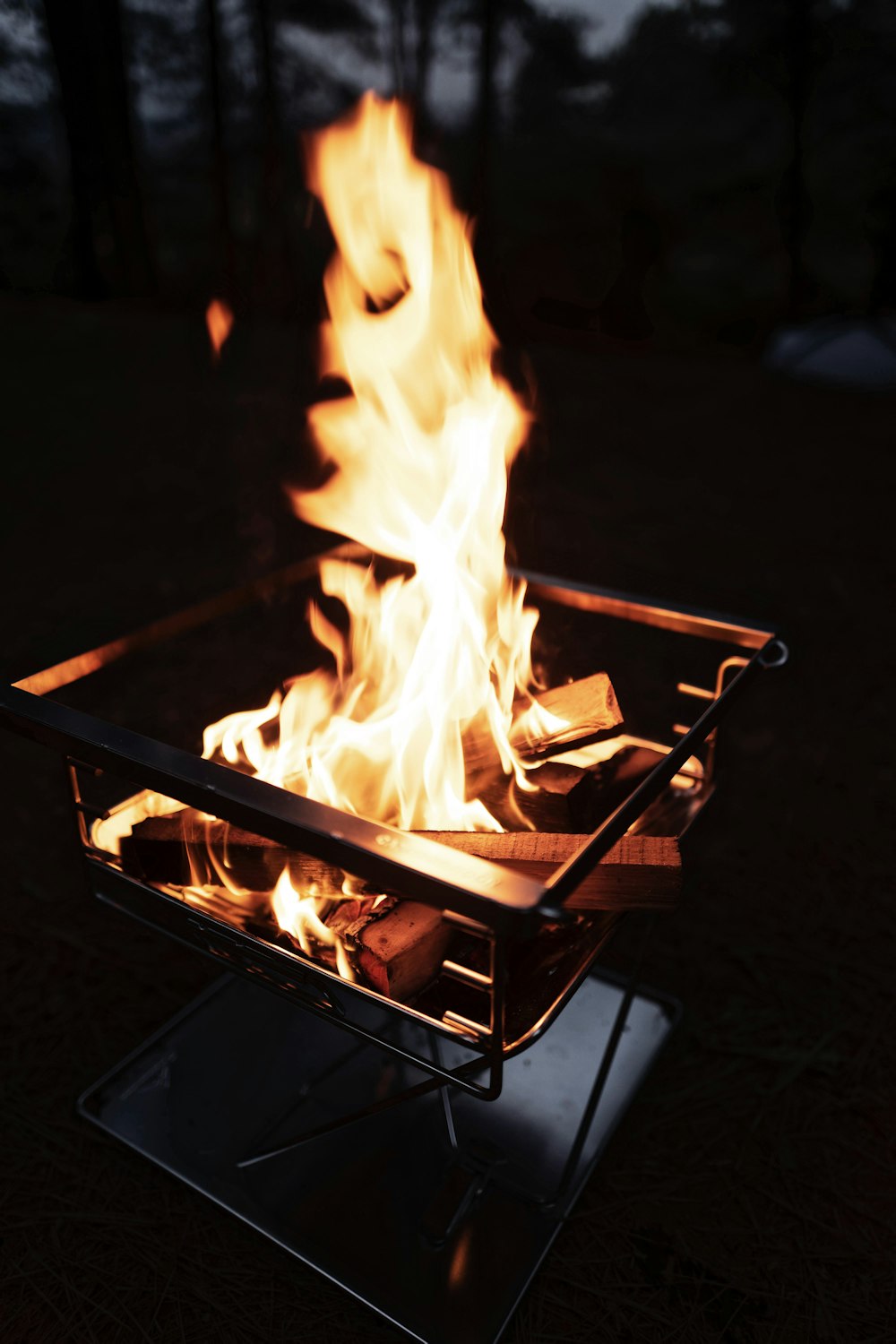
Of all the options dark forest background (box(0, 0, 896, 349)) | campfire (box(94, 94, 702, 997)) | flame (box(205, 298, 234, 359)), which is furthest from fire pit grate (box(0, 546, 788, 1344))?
dark forest background (box(0, 0, 896, 349))

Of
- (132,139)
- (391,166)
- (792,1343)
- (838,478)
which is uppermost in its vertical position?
(132,139)

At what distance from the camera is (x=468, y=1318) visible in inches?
65.8

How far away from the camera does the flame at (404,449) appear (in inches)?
75.3

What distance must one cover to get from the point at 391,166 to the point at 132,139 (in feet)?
23.3

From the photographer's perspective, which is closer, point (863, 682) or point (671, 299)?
point (863, 682)

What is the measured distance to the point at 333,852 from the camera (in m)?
1.19

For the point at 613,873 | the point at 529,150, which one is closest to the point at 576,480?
the point at 613,873

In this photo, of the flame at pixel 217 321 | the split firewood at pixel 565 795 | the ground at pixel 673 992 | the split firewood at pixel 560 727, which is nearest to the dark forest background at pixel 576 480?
the ground at pixel 673 992

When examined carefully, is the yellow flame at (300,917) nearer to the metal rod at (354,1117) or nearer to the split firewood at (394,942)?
the split firewood at (394,942)

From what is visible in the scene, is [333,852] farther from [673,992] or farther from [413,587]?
[673,992]

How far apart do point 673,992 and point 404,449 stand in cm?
151

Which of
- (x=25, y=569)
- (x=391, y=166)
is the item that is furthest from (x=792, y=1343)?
(x=25, y=569)

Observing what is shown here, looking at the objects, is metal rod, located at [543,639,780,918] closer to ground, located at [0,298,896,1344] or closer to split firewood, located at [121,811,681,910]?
split firewood, located at [121,811,681,910]

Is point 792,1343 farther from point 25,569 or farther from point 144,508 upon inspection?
point 144,508
